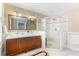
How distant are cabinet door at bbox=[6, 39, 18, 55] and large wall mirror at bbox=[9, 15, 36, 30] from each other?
190mm

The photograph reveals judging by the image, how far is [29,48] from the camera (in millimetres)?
1580

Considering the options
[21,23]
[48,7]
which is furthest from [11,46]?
[48,7]

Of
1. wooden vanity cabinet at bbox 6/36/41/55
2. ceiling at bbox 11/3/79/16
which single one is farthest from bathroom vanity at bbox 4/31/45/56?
ceiling at bbox 11/3/79/16

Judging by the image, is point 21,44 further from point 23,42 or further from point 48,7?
point 48,7

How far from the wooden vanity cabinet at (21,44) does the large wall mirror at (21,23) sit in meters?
0.17

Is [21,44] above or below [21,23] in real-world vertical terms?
below

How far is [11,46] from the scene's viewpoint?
146 cm

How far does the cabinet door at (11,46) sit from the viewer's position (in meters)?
1.44

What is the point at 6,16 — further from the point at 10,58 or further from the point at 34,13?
the point at 10,58

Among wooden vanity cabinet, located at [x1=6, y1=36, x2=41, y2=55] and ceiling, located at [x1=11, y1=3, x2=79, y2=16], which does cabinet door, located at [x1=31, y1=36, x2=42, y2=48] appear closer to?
wooden vanity cabinet, located at [x1=6, y1=36, x2=41, y2=55]

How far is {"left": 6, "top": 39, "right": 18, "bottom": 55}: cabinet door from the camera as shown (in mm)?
1442

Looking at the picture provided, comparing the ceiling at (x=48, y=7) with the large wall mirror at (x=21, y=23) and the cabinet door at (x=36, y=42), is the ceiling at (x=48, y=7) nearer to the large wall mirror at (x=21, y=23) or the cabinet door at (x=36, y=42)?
the large wall mirror at (x=21, y=23)

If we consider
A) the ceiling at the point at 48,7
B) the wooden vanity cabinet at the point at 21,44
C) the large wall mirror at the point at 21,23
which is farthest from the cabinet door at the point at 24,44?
the ceiling at the point at 48,7

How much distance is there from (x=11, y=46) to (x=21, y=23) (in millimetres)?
368
